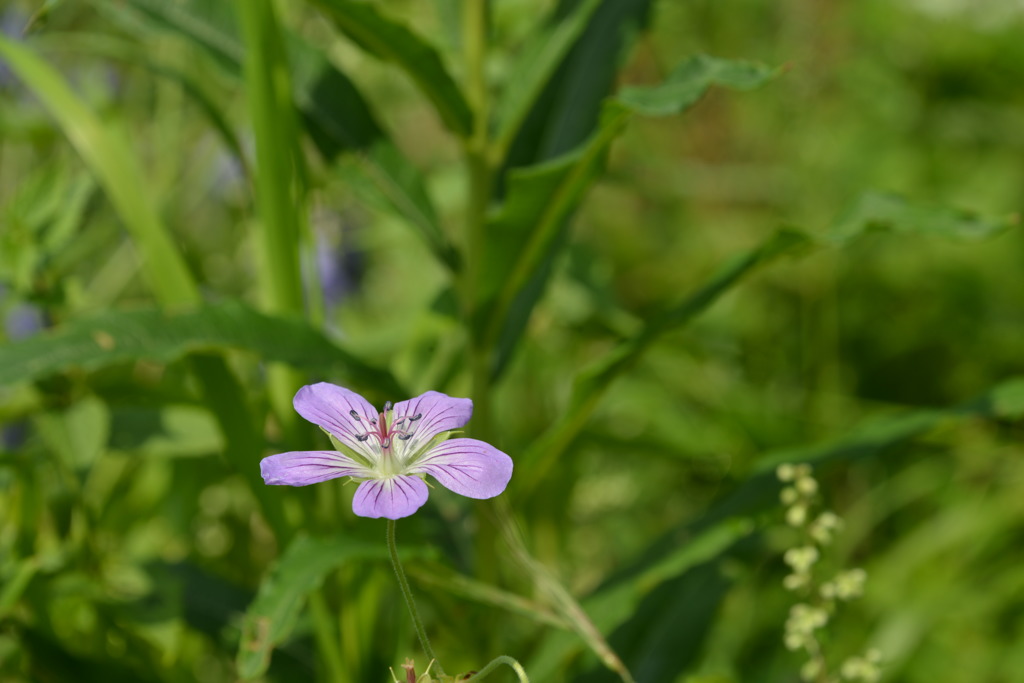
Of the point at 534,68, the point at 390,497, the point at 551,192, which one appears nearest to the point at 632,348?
the point at 551,192

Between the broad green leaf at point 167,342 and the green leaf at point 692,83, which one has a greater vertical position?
the green leaf at point 692,83

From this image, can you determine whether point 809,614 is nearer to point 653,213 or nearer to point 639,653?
point 639,653

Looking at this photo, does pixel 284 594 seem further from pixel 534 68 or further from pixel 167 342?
pixel 534 68

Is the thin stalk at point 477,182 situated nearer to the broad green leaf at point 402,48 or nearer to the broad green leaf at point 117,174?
the broad green leaf at point 402,48

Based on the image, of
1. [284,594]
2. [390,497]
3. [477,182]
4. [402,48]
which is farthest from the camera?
[477,182]

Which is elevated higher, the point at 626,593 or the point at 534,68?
the point at 534,68

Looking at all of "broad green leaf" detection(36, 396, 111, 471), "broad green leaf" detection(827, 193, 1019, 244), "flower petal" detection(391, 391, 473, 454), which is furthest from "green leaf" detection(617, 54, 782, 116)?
"broad green leaf" detection(36, 396, 111, 471)

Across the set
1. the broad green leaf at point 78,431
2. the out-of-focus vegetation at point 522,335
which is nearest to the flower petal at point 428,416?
the out-of-focus vegetation at point 522,335

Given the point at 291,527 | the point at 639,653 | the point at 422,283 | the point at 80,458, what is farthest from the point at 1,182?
the point at 639,653
